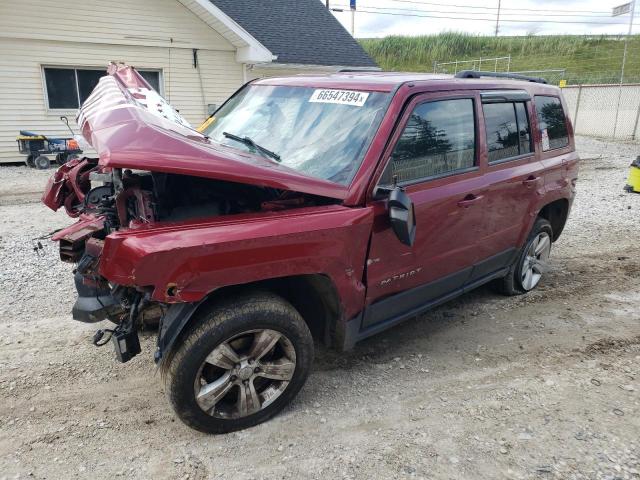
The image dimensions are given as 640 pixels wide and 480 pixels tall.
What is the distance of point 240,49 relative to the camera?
1406 centimetres

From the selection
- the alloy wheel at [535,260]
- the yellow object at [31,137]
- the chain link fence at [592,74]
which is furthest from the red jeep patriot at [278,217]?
the yellow object at [31,137]

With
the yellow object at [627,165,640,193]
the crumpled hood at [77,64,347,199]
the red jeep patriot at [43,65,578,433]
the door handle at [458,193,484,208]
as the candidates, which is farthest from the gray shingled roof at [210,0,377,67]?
the crumpled hood at [77,64,347,199]

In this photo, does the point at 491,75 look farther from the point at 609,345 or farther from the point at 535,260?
the point at 609,345

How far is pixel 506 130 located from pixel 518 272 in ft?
4.81

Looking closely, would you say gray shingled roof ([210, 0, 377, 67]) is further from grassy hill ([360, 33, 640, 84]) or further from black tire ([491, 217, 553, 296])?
grassy hill ([360, 33, 640, 84])

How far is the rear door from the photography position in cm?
387

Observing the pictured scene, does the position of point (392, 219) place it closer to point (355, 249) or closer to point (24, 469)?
point (355, 249)

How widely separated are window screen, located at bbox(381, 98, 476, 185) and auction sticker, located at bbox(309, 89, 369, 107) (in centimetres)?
37

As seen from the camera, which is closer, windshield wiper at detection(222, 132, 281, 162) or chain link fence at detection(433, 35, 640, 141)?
windshield wiper at detection(222, 132, 281, 162)

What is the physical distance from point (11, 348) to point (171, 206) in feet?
5.55

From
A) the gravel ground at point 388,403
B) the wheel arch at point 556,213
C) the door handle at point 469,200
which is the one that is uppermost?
the door handle at point 469,200

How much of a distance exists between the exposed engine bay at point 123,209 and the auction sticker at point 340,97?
2.44 feet

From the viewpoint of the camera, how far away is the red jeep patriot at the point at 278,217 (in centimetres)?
250

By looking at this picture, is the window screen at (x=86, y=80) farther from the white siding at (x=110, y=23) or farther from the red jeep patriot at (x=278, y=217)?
the red jeep patriot at (x=278, y=217)
